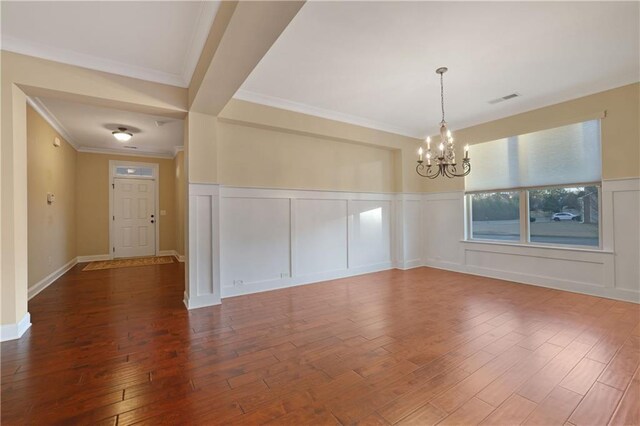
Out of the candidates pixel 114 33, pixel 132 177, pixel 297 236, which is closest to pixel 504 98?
pixel 297 236

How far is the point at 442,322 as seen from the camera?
119 inches

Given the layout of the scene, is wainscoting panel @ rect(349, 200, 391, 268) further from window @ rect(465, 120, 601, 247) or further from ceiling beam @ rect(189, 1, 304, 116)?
ceiling beam @ rect(189, 1, 304, 116)

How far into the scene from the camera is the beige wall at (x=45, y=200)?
4062 mm

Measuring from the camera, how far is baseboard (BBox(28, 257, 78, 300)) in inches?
159

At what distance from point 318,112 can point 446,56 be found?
2078 mm

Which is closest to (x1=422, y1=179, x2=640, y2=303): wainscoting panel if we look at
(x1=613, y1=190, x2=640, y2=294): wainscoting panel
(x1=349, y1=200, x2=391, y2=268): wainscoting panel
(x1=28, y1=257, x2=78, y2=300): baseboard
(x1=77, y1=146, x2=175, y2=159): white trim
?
(x1=613, y1=190, x2=640, y2=294): wainscoting panel

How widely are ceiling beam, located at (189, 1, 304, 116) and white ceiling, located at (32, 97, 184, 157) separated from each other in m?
1.90

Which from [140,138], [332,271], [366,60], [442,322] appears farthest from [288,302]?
[140,138]

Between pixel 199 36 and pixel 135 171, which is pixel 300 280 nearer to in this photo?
pixel 199 36

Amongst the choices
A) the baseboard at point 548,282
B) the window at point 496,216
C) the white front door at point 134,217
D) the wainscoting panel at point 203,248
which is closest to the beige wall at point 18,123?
the wainscoting panel at point 203,248

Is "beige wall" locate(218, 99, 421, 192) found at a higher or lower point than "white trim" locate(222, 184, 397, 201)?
higher

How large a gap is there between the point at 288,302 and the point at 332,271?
4.70ft

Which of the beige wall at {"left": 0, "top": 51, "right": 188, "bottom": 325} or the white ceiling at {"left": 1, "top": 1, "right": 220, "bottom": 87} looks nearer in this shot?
the white ceiling at {"left": 1, "top": 1, "right": 220, "bottom": 87}

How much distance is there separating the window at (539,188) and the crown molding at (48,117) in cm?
692
